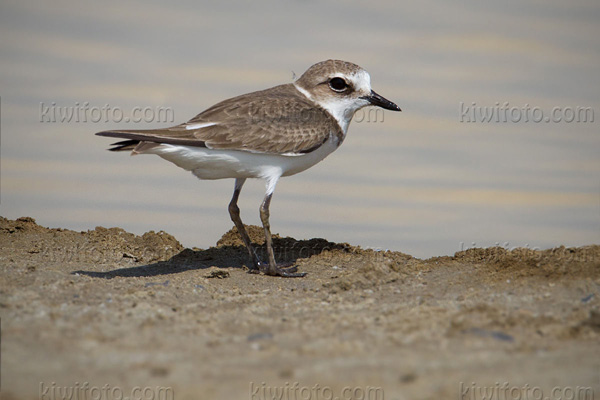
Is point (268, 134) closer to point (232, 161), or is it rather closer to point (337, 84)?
point (232, 161)

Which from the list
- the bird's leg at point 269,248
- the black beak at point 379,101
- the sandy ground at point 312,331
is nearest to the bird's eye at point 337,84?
the black beak at point 379,101

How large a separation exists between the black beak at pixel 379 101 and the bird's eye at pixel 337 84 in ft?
1.18

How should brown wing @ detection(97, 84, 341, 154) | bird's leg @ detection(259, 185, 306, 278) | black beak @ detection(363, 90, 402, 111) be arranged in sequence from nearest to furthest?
brown wing @ detection(97, 84, 341, 154), bird's leg @ detection(259, 185, 306, 278), black beak @ detection(363, 90, 402, 111)

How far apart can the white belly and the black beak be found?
1106 millimetres

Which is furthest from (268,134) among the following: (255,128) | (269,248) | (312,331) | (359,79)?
(312,331)

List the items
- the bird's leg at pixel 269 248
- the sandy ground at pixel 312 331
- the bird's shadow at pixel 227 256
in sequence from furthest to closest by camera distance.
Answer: the bird's shadow at pixel 227 256 → the bird's leg at pixel 269 248 → the sandy ground at pixel 312 331

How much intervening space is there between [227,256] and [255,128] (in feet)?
8.17

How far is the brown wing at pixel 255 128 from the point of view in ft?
29.1

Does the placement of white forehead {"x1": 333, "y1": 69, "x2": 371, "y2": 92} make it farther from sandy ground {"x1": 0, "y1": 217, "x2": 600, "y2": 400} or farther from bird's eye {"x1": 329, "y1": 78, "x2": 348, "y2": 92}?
sandy ground {"x1": 0, "y1": 217, "x2": 600, "y2": 400}

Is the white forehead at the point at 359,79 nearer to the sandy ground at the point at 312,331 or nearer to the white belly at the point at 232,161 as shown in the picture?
the white belly at the point at 232,161

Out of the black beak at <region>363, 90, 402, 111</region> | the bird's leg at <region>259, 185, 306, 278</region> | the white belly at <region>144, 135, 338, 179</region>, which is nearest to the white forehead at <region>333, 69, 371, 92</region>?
the black beak at <region>363, 90, 402, 111</region>

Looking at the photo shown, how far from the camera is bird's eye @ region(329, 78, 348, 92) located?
1010cm

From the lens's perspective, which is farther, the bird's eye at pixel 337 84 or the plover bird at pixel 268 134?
the bird's eye at pixel 337 84

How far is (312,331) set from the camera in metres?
5.59
